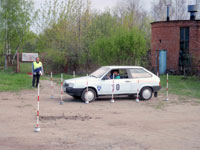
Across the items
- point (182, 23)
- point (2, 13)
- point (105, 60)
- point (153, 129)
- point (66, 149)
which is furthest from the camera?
point (2, 13)

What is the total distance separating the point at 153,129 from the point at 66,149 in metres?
2.95

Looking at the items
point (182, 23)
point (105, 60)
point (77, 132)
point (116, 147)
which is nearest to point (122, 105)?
point (77, 132)

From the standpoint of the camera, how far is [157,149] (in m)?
6.84

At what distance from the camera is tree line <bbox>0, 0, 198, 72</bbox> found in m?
26.2

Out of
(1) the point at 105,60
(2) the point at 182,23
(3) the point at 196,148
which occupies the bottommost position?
(3) the point at 196,148

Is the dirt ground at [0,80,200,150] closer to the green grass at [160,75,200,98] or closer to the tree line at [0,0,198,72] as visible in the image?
the green grass at [160,75,200,98]

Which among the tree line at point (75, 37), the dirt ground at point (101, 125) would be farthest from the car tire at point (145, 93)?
the tree line at point (75, 37)

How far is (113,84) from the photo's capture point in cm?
1409

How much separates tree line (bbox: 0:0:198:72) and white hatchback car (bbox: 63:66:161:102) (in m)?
11.1

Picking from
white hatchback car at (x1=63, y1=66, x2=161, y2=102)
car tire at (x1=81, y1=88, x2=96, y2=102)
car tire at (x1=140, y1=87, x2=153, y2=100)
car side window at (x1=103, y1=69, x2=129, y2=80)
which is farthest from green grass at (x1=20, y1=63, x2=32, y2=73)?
car tire at (x1=140, y1=87, x2=153, y2=100)

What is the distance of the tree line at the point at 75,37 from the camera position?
26.2 metres

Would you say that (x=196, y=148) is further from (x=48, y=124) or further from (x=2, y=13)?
(x=2, y=13)

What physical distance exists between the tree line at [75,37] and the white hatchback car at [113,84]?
36.5ft

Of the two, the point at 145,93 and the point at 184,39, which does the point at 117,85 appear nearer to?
the point at 145,93
